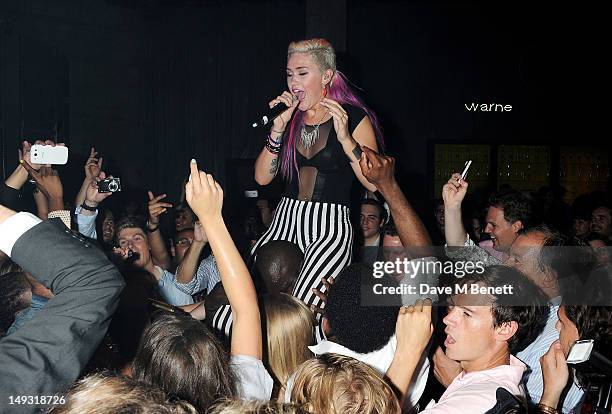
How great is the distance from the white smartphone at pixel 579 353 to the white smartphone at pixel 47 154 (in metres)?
2.14

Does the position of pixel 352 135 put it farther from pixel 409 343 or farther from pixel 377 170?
pixel 409 343

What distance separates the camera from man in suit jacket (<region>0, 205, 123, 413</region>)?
3.04ft

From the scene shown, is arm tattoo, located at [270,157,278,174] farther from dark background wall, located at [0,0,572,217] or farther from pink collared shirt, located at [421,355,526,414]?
dark background wall, located at [0,0,572,217]

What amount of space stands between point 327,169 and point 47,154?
1130 mm

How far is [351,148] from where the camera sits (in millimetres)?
2760

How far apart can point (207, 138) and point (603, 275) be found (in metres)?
3.89

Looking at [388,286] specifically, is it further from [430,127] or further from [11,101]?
[430,127]

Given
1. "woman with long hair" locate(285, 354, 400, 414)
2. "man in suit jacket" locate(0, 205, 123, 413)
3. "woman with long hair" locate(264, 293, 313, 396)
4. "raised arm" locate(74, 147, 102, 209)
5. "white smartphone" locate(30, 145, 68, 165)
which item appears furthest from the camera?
"raised arm" locate(74, 147, 102, 209)

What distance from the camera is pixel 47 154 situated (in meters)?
2.94

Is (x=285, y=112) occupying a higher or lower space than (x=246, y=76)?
lower

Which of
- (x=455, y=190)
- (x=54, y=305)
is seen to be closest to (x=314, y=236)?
(x=455, y=190)

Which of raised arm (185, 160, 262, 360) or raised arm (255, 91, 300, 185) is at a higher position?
raised arm (255, 91, 300, 185)

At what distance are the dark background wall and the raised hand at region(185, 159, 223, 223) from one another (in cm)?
367

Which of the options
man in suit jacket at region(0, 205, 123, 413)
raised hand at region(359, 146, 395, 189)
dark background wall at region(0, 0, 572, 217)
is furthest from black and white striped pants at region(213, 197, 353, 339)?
dark background wall at region(0, 0, 572, 217)
